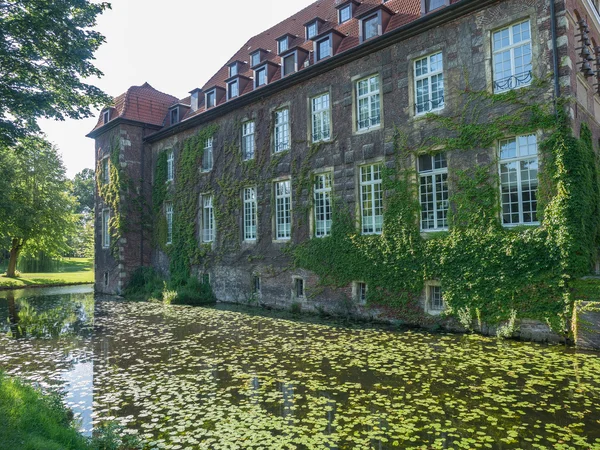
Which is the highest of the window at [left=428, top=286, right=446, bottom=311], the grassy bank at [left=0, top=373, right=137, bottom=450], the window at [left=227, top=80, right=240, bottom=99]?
the window at [left=227, top=80, right=240, bottom=99]

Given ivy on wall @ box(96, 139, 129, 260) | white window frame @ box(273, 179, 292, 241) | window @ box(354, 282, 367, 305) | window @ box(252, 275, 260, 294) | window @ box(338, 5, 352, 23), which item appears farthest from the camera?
ivy on wall @ box(96, 139, 129, 260)

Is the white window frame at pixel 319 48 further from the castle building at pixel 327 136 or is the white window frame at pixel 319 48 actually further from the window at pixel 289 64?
the window at pixel 289 64

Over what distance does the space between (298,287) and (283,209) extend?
2951mm

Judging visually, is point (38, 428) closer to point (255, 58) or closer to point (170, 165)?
point (255, 58)

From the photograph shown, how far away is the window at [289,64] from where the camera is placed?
53.4 feet

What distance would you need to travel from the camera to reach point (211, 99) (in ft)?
67.9

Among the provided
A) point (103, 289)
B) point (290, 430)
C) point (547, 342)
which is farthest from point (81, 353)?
point (103, 289)

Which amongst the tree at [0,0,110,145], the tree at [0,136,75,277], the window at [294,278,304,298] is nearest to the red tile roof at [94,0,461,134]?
the tree at [0,0,110,145]

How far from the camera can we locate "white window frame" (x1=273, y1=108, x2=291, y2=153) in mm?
16188

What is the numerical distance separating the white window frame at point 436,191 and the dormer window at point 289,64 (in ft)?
22.6

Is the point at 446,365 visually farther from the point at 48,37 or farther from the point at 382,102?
the point at 48,37

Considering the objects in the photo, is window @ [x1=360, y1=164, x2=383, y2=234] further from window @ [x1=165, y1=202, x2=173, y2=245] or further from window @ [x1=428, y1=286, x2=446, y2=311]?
window @ [x1=165, y1=202, x2=173, y2=245]

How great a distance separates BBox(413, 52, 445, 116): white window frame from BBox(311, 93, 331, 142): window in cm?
324

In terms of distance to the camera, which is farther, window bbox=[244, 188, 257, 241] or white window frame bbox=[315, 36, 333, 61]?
window bbox=[244, 188, 257, 241]
